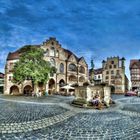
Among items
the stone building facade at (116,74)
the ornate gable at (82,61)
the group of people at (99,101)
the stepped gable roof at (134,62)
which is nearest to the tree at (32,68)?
the group of people at (99,101)

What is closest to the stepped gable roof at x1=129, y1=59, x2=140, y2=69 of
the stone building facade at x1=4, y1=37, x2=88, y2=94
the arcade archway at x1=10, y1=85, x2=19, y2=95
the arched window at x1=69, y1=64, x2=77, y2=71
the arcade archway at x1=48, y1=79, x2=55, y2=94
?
the stone building facade at x1=4, y1=37, x2=88, y2=94

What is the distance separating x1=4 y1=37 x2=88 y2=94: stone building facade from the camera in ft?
168

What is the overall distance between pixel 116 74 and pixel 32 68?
143 feet

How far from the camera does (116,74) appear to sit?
7050cm

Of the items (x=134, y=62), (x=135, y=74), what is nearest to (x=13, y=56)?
(x=135, y=74)

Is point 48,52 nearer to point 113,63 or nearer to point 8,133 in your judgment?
point 113,63

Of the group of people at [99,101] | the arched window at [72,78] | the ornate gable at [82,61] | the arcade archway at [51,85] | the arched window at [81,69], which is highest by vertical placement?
the ornate gable at [82,61]

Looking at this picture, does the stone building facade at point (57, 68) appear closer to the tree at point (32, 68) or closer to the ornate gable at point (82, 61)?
the ornate gable at point (82, 61)

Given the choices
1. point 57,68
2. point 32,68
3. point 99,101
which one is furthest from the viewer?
point 57,68

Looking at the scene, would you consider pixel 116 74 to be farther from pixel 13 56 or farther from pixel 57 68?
pixel 13 56

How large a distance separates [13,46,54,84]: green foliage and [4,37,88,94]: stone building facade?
13424mm

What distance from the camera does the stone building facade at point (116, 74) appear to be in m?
68.8

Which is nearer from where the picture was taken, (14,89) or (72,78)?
(14,89)

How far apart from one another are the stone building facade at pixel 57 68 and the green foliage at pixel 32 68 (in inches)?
529
